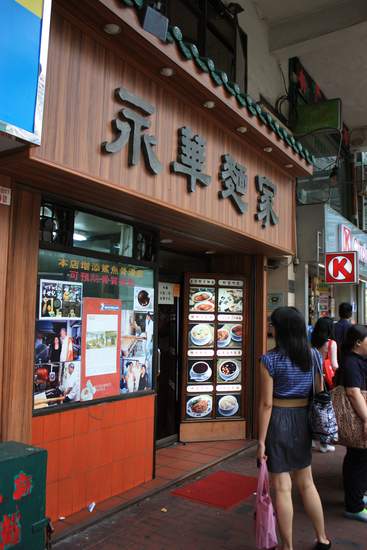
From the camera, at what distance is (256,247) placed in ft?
22.0

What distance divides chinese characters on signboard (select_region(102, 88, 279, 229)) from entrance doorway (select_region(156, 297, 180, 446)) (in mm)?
1803

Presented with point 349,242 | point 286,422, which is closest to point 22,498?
point 286,422

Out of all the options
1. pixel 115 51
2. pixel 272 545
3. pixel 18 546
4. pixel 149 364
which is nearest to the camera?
pixel 18 546

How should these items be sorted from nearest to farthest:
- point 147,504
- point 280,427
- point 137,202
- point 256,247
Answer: point 280,427 → point 137,202 → point 147,504 → point 256,247

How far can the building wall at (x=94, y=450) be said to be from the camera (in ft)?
13.1

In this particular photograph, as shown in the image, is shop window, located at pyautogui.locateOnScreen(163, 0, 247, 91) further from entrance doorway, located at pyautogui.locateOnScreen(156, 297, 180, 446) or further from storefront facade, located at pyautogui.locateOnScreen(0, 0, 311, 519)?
entrance doorway, located at pyautogui.locateOnScreen(156, 297, 180, 446)

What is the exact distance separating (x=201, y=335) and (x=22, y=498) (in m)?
4.29

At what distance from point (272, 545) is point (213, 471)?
2.49 metres

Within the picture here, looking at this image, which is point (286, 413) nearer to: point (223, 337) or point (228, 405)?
point (223, 337)

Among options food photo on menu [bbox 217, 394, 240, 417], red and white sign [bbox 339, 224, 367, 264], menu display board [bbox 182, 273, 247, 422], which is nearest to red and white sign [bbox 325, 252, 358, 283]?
red and white sign [bbox 339, 224, 367, 264]

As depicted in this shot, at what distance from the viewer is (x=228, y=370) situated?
711 cm

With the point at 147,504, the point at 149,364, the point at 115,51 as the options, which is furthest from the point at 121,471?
the point at 115,51

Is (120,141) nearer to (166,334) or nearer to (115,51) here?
(115,51)

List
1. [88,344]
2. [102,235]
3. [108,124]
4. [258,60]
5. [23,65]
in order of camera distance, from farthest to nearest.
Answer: [258,60] < [102,235] < [88,344] < [108,124] < [23,65]
